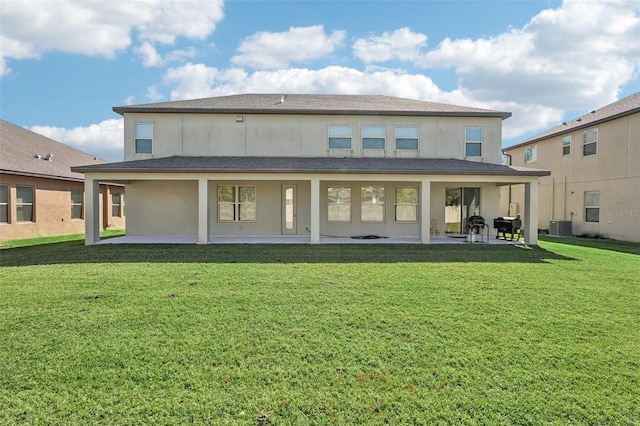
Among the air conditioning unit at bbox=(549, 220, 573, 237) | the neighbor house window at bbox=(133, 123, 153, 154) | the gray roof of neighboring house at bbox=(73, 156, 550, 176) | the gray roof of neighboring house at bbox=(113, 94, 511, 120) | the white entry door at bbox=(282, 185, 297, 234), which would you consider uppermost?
the gray roof of neighboring house at bbox=(113, 94, 511, 120)

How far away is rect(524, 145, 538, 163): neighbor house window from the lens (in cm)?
2208

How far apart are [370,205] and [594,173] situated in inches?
448

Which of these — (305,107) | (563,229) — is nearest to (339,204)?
(305,107)

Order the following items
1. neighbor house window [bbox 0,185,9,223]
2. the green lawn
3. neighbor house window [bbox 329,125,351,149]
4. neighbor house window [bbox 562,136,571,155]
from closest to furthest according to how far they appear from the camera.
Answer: the green lawn → neighbor house window [bbox 0,185,9,223] → neighbor house window [bbox 329,125,351,149] → neighbor house window [bbox 562,136,571,155]

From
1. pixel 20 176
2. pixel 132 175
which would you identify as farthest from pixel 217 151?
pixel 20 176

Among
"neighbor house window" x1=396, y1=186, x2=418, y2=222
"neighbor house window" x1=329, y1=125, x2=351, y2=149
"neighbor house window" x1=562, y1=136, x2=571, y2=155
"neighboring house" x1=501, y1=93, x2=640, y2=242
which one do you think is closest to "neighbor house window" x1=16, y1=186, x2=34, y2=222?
"neighbor house window" x1=329, y1=125, x2=351, y2=149

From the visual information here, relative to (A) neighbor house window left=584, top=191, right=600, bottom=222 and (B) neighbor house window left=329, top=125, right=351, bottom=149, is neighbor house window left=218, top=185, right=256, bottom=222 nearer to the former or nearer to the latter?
(B) neighbor house window left=329, top=125, right=351, bottom=149

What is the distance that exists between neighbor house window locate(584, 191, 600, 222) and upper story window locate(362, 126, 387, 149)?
35.9ft

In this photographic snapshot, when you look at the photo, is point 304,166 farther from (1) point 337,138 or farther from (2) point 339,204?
(1) point 337,138

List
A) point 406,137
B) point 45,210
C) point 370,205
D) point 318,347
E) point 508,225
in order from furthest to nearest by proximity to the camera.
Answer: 1. point 45,210
2. point 406,137
3. point 370,205
4. point 508,225
5. point 318,347

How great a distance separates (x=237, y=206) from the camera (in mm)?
14961

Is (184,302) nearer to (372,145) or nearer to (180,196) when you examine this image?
(180,196)

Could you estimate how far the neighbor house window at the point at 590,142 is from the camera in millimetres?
17405

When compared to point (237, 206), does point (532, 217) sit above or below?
below
